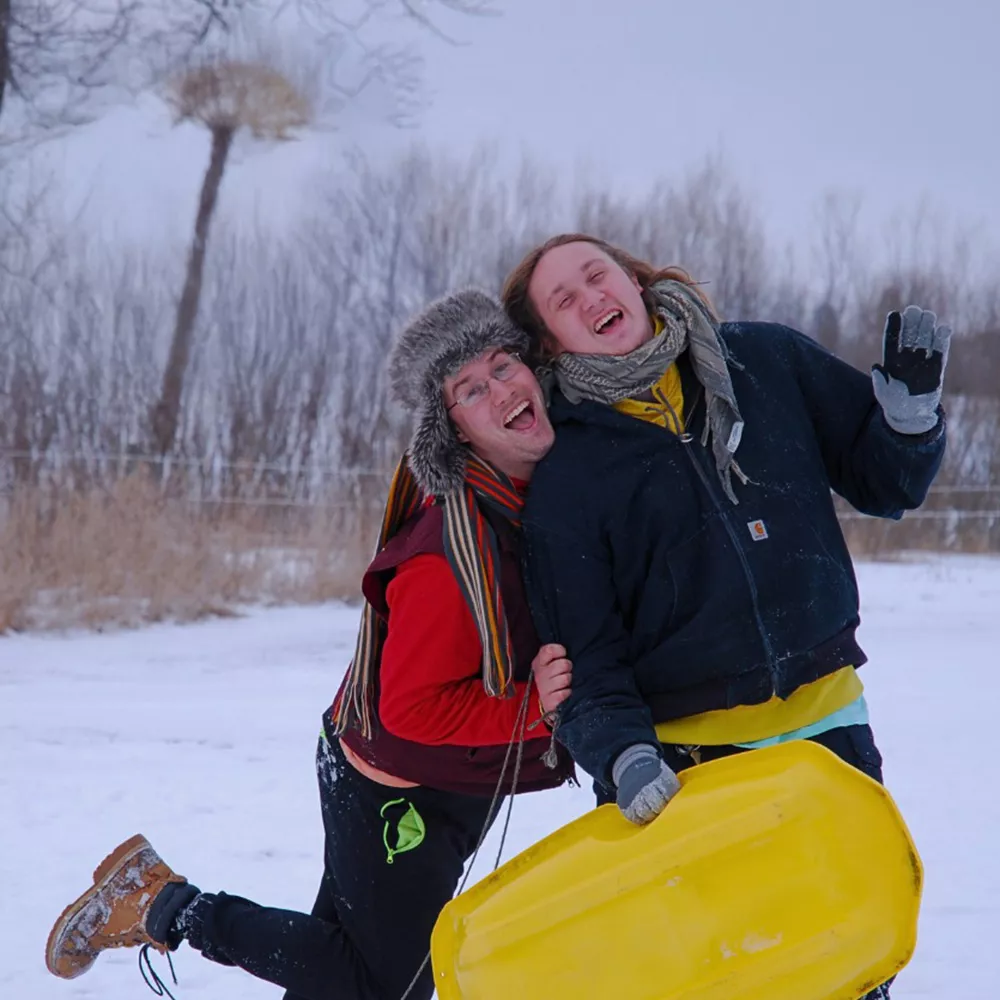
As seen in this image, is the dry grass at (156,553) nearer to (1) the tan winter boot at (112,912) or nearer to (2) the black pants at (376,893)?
(1) the tan winter boot at (112,912)

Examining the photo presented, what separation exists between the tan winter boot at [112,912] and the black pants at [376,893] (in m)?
0.34

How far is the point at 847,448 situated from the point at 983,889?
6.64ft

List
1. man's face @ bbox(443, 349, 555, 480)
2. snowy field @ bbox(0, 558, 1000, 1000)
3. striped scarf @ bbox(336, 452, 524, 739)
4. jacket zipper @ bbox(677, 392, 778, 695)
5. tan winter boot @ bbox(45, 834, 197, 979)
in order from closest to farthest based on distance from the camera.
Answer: jacket zipper @ bbox(677, 392, 778, 695)
striped scarf @ bbox(336, 452, 524, 739)
man's face @ bbox(443, 349, 555, 480)
tan winter boot @ bbox(45, 834, 197, 979)
snowy field @ bbox(0, 558, 1000, 1000)

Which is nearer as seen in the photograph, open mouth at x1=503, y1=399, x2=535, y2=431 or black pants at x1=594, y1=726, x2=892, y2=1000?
black pants at x1=594, y1=726, x2=892, y2=1000

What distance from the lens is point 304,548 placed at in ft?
32.2

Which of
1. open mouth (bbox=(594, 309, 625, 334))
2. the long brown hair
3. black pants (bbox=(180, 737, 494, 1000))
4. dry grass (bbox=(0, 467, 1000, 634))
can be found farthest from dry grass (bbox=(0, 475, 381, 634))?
open mouth (bbox=(594, 309, 625, 334))

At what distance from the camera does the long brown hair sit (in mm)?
2271

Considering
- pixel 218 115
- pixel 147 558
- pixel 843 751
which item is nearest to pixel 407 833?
pixel 843 751

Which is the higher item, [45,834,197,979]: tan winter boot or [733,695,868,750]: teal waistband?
[733,695,868,750]: teal waistband

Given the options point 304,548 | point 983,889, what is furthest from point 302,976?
point 304,548

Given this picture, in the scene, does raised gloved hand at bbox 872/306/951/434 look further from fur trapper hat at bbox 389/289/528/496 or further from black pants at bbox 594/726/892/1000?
fur trapper hat at bbox 389/289/528/496

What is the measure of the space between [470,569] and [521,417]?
0.34 m

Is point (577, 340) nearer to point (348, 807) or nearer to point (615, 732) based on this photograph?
point (615, 732)

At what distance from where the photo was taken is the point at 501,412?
2.21 meters
